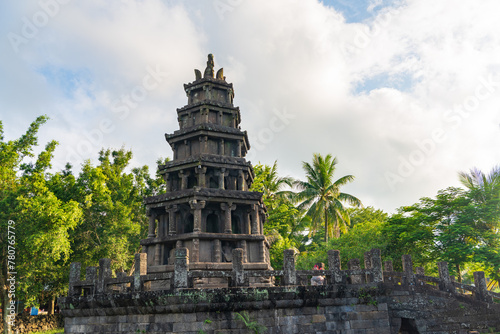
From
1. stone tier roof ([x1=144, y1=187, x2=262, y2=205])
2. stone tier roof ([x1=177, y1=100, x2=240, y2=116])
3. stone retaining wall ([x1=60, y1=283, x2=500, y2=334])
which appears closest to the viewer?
stone retaining wall ([x1=60, y1=283, x2=500, y2=334])

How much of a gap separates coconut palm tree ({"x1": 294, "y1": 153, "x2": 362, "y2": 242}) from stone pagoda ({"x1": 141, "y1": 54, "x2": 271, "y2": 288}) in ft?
46.7

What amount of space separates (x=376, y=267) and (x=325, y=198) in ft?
69.3

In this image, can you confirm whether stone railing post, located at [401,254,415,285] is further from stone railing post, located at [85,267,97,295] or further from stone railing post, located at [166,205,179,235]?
stone railing post, located at [85,267,97,295]

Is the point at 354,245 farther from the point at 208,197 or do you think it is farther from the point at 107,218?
the point at 107,218

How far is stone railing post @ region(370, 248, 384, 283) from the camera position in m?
13.9

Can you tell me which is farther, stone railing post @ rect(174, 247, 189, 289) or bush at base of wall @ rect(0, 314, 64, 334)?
bush at base of wall @ rect(0, 314, 64, 334)

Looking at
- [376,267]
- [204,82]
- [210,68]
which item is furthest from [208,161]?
[376,267]

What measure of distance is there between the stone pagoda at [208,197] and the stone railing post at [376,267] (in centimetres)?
563

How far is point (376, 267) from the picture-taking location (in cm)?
1419

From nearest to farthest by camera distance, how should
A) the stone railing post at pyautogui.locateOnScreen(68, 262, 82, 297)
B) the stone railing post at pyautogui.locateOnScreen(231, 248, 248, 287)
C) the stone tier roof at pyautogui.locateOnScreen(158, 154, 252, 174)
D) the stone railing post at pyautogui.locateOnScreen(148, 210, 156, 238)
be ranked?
the stone railing post at pyautogui.locateOnScreen(231, 248, 248, 287)
the stone railing post at pyautogui.locateOnScreen(68, 262, 82, 297)
the stone railing post at pyautogui.locateOnScreen(148, 210, 156, 238)
the stone tier roof at pyautogui.locateOnScreen(158, 154, 252, 174)

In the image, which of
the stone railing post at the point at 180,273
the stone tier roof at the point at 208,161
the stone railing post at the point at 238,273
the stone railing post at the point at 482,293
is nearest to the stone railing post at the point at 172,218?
Result: the stone tier roof at the point at 208,161

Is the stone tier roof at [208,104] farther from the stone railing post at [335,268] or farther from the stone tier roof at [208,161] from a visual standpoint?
the stone railing post at [335,268]

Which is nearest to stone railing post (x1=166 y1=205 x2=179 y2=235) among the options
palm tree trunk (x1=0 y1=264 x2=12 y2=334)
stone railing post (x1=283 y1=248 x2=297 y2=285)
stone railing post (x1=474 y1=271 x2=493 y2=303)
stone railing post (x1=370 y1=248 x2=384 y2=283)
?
stone railing post (x1=283 y1=248 x2=297 y2=285)

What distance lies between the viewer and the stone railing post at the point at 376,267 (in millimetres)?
13945
